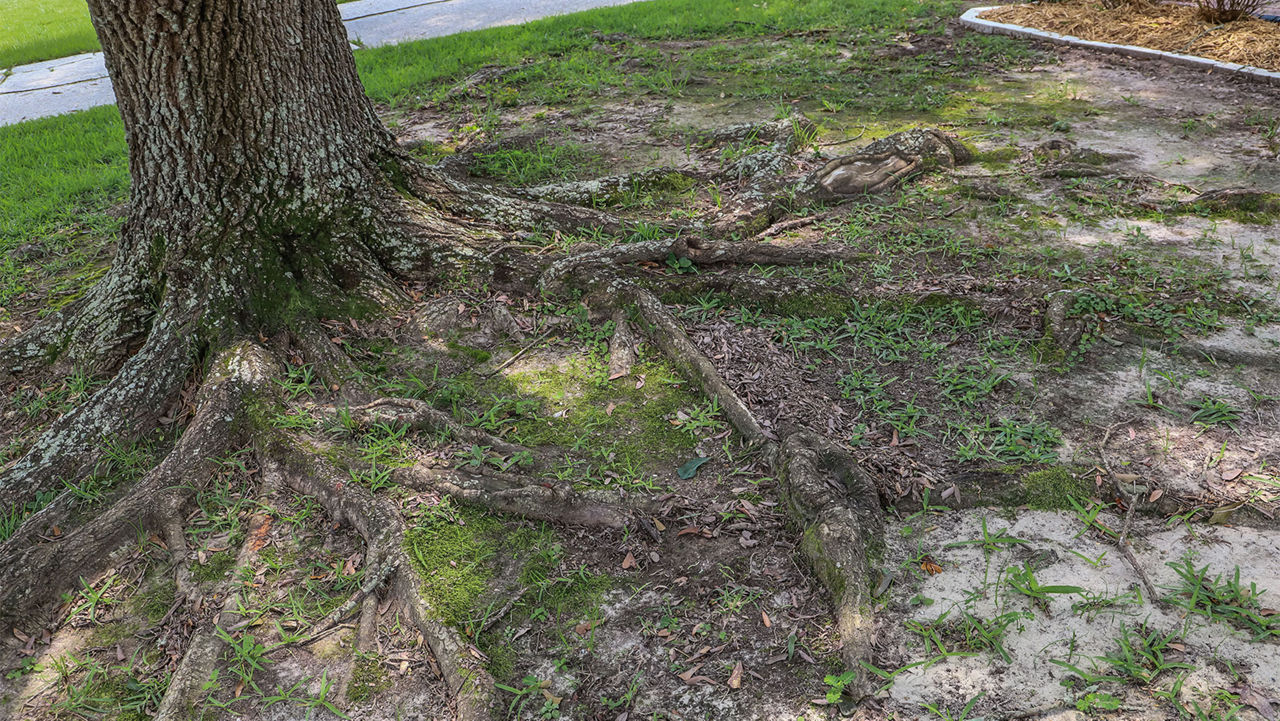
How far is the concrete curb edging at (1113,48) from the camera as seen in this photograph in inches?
312

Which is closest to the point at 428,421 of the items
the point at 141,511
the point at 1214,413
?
the point at 141,511

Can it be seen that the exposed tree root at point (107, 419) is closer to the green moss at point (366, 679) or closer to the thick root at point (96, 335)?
the thick root at point (96, 335)

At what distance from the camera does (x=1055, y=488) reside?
3363 millimetres

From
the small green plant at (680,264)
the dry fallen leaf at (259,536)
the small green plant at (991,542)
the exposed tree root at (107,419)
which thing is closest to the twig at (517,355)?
the small green plant at (680,264)

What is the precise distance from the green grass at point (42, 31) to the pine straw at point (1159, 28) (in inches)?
515

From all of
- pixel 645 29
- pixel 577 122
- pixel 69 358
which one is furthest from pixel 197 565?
pixel 645 29

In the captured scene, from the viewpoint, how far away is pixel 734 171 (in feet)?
20.6

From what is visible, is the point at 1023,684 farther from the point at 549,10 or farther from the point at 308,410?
the point at 549,10

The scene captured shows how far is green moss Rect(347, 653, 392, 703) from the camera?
110 inches

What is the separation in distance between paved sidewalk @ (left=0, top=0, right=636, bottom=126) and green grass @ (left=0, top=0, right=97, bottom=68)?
42 cm

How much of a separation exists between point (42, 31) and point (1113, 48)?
50.5 feet

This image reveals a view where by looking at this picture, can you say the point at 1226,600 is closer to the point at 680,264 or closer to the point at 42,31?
the point at 680,264

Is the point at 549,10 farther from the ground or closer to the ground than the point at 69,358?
farther from the ground

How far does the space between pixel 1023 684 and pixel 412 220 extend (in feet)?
12.5
